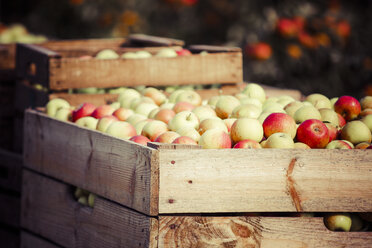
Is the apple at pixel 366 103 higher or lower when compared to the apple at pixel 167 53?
lower

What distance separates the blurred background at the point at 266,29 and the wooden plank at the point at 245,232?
4076mm

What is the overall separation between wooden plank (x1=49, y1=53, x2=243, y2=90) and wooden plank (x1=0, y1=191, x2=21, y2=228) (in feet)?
2.70

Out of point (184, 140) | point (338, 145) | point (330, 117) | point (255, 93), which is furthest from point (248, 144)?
point (255, 93)

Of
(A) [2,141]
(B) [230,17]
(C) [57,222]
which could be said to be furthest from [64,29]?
(C) [57,222]

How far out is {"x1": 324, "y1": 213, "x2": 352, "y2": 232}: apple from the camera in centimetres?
208

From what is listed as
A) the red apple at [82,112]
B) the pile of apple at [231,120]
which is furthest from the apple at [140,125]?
the red apple at [82,112]

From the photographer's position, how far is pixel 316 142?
7.82ft

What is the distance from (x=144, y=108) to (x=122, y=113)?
0.14 metres

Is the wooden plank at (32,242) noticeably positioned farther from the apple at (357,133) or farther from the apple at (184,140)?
the apple at (357,133)

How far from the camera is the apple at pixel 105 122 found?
9.01 feet

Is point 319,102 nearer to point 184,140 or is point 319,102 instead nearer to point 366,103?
point 366,103

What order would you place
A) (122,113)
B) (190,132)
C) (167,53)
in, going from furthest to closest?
1. (167,53)
2. (122,113)
3. (190,132)

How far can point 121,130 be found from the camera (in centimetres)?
260

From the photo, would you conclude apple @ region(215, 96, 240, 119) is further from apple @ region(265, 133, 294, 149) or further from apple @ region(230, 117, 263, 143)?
apple @ region(265, 133, 294, 149)
